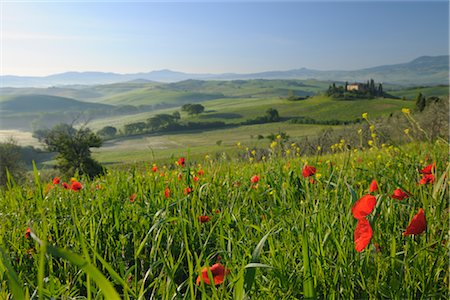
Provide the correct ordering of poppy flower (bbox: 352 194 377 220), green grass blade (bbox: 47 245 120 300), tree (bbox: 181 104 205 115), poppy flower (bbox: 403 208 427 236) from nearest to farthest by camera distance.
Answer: green grass blade (bbox: 47 245 120 300), poppy flower (bbox: 352 194 377 220), poppy flower (bbox: 403 208 427 236), tree (bbox: 181 104 205 115)

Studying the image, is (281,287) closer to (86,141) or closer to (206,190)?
(206,190)

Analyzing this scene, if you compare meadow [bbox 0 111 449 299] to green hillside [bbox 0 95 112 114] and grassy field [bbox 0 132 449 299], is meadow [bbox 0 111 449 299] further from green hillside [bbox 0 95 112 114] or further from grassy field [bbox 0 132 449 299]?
green hillside [bbox 0 95 112 114]

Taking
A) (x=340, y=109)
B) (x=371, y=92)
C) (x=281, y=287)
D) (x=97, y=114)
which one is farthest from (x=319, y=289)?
(x=97, y=114)

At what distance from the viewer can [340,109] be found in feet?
336

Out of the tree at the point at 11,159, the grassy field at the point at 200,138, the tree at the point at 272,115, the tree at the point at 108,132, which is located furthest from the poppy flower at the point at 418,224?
the tree at the point at 108,132

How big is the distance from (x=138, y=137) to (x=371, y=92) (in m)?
75.0

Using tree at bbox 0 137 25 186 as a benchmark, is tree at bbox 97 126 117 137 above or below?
below

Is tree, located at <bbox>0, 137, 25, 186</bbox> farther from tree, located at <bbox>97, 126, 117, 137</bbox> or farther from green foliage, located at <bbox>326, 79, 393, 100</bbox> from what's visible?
green foliage, located at <bbox>326, 79, 393, 100</bbox>

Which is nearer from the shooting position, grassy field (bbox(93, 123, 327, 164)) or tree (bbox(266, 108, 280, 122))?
grassy field (bbox(93, 123, 327, 164))

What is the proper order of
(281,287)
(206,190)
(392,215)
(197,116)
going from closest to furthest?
1. (281,287)
2. (392,215)
3. (206,190)
4. (197,116)

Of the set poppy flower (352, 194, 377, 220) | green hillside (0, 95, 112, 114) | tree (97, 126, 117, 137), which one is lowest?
tree (97, 126, 117, 137)

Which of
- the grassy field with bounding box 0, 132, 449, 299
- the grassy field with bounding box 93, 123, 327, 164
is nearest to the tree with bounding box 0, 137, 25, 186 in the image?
the grassy field with bounding box 0, 132, 449, 299

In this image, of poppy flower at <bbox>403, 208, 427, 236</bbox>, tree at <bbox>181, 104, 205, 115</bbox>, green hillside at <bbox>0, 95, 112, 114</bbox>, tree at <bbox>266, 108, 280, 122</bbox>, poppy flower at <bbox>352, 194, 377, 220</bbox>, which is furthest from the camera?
green hillside at <bbox>0, 95, 112, 114</bbox>

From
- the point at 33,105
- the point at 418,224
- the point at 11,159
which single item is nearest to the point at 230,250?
the point at 418,224
